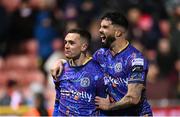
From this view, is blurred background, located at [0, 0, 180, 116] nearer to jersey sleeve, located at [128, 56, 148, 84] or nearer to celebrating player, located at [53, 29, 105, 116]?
celebrating player, located at [53, 29, 105, 116]

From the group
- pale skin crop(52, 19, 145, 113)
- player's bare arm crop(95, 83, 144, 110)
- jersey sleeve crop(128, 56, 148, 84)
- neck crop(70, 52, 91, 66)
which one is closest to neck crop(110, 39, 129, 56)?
pale skin crop(52, 19, 145, 113)

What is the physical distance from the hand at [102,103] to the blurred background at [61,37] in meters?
5.80

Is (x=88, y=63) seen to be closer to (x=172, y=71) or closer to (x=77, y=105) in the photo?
(x=77, y=105)

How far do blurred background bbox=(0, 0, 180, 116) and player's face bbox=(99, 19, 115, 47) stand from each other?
5966 mm

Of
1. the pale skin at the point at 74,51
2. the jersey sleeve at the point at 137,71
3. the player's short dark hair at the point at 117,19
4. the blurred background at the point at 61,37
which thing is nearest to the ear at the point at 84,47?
the pale skin at the point at 74,51

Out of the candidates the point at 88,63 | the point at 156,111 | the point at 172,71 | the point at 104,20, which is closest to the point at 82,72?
the point at 88,63

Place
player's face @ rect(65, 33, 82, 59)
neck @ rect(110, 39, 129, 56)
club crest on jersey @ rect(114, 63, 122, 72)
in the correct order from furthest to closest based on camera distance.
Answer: player's face @ rect(65, 33, 82, 59) → neck @ rect(110, 39, 129, 56) → club crest on jersey @ rect(114, 63, 122, 72)

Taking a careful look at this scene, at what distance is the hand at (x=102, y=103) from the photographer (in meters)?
8.33

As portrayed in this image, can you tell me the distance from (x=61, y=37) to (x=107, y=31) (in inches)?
306

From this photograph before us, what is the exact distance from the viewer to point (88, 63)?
8.65 meters

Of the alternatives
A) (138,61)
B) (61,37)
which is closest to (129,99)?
(138,61)

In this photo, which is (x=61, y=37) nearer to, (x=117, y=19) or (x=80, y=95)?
(x=80, y=95)

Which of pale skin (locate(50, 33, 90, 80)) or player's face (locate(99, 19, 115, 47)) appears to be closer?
player's face (locate(99, 19, 115, 47))

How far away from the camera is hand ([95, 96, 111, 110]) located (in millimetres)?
8328
